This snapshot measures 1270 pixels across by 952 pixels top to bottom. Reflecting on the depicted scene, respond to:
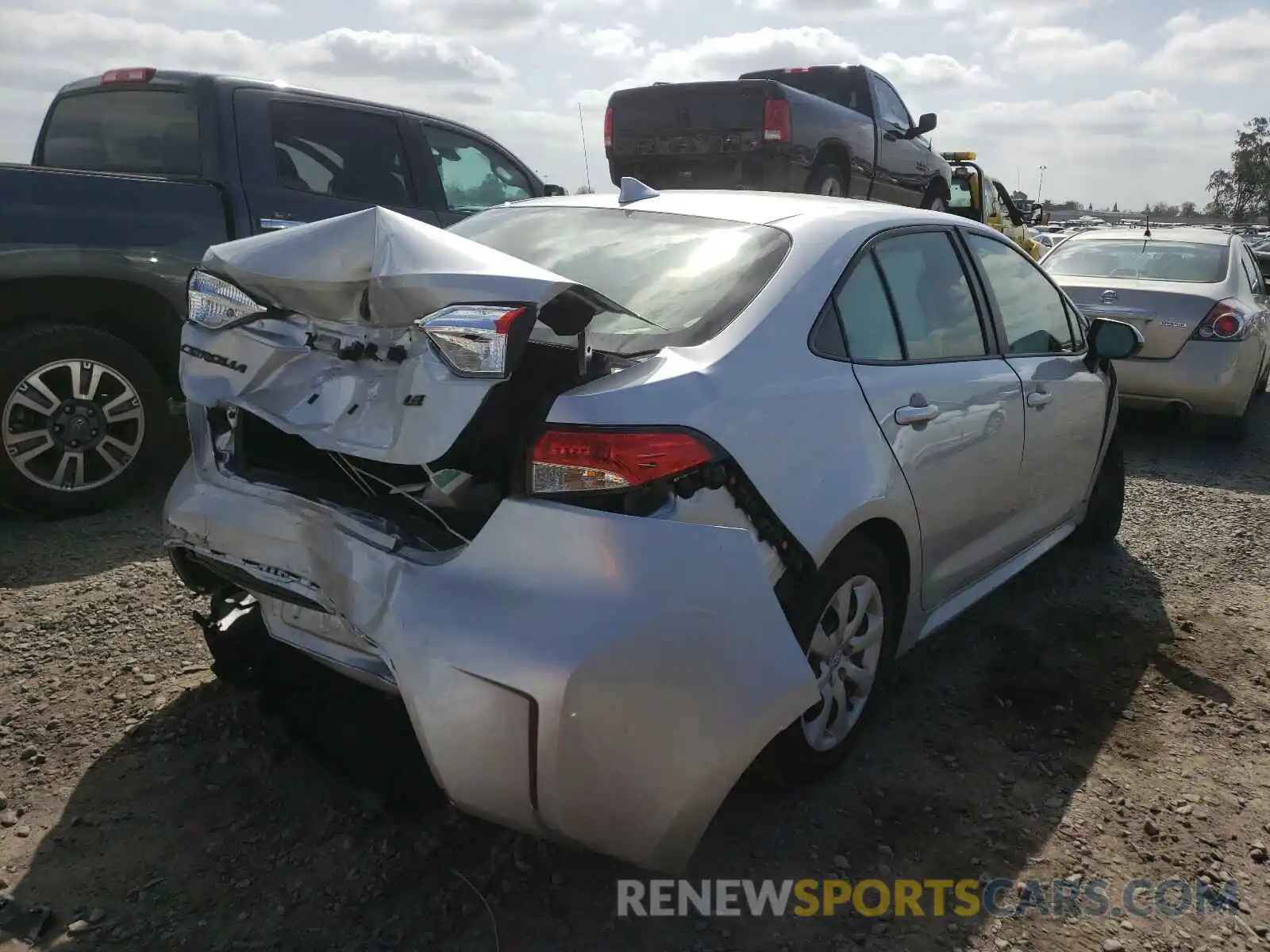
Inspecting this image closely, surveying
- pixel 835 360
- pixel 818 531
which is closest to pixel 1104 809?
pixel 818 531

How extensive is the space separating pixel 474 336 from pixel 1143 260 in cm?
735

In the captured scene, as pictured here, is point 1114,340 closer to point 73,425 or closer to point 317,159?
point 317,159

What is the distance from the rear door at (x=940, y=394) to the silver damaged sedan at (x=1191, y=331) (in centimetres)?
396

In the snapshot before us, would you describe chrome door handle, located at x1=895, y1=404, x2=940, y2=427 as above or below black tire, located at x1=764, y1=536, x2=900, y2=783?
above

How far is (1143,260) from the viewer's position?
25.8ft

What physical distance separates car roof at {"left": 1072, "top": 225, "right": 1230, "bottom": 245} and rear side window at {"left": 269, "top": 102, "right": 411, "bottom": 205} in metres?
5.87

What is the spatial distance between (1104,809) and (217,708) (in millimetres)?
2622

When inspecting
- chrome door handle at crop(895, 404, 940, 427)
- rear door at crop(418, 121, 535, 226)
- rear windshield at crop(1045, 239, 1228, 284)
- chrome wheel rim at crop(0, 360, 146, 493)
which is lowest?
chrome wheel rim at crop(0, 360, 146, 493)

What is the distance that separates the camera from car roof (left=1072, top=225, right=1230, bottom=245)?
813cm

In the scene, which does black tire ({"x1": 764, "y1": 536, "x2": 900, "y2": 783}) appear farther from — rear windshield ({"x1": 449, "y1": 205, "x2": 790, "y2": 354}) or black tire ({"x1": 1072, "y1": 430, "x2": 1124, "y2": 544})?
black tire ({"x1": 1072, "y1": 430, "x2": 1124, "y2": 544})

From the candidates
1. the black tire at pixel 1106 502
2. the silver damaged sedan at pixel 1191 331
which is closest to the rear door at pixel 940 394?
the black tire at pixel 1106 502

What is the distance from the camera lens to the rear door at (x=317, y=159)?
509 cm

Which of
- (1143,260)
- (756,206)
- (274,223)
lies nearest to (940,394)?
(756,206)

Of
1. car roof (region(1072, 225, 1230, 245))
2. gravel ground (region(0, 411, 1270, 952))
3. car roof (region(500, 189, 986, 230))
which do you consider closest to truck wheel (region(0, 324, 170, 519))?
gravel ground (region(0, 411, 1270, 952))
